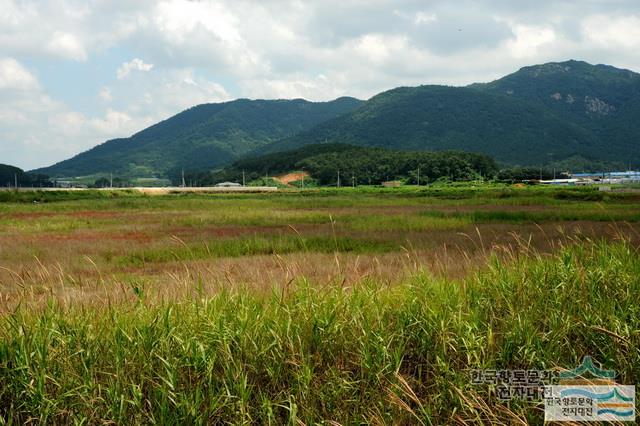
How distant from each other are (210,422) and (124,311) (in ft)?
7.55

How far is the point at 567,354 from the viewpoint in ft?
19.5

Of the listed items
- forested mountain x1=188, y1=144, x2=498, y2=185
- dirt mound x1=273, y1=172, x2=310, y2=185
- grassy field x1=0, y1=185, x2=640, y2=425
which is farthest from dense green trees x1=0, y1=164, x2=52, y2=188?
grassy field x1=0, y1=185, x2=640, y2=425

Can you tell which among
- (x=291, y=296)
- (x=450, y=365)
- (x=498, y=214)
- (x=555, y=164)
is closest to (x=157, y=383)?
(x=291, y=296)

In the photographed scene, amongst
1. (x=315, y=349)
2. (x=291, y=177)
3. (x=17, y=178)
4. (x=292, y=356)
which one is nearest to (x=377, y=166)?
(x=291, y=177)

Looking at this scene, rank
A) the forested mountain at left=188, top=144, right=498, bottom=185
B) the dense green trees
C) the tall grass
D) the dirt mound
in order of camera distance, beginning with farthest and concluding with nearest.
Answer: the dense green trees < the dirt mound < the forested mountain at left=188, top=144, right=498, bottom=185 < the tall grass

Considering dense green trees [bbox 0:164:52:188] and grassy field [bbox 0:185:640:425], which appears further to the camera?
dense green trees [bbox 0:164:52:188]

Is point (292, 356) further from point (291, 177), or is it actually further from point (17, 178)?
point (17, 178)

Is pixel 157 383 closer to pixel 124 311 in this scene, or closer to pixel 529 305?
pixel 124 311

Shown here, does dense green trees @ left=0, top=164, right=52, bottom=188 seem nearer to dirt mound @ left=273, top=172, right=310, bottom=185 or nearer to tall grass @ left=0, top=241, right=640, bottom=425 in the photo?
dirt mound @ left=273, top=172, right=310, bottom=185

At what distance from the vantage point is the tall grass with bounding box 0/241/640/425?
4.92 m

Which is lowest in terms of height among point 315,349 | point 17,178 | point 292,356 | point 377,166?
point 315,349

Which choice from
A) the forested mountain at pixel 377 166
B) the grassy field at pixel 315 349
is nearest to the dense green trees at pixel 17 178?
the forested mountain at pixel 377 166

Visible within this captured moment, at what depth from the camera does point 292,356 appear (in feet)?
17.4

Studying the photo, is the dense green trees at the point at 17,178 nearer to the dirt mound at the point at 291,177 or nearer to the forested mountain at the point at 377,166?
the forested mountain at the point at 377,166
